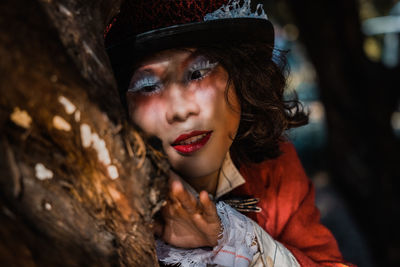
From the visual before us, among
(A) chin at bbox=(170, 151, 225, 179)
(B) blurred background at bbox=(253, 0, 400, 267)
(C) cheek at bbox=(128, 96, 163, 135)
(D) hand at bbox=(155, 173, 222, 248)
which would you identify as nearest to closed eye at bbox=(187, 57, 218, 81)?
(C) cheek at bbox=(128, 96, 163, 135)

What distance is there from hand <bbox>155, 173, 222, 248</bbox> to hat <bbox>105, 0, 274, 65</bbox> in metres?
0.35

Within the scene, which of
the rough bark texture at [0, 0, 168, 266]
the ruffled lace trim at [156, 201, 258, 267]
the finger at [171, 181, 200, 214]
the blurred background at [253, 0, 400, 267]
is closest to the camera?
the rough bark texture at [0, 0, 168, 266]

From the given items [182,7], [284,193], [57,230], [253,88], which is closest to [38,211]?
[57,230]

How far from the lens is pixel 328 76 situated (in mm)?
2633

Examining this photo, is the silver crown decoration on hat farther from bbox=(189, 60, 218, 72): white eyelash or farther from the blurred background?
the blurred background

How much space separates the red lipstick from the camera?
1079 mm

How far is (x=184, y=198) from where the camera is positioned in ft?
2.73

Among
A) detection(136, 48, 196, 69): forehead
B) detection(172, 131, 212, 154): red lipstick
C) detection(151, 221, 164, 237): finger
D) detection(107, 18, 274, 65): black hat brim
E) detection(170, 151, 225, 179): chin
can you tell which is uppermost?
detection(107, 18, 274, 65): black hat brim

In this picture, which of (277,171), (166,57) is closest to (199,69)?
(166,57)

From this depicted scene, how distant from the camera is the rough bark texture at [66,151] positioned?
1.81 feet

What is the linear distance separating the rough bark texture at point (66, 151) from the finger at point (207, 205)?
0.14 m

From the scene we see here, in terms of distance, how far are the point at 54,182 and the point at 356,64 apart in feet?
7.93

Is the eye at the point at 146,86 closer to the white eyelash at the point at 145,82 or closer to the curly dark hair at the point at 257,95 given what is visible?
the white eyelash at the point at 145,82

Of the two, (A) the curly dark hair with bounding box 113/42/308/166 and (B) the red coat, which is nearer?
(A) the curly dark hair with bounding box 113/42/308/166
